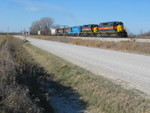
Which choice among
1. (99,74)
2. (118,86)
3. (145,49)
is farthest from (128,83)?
(145,49)

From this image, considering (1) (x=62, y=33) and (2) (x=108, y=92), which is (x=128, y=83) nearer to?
(2) (x=108, y=92)

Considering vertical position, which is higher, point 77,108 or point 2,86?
point 2,86

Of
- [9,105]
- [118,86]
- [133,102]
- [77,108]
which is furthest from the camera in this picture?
[118,86]

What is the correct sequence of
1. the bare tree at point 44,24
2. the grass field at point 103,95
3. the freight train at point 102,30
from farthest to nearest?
the bare tree at point 44,24 < the freight train at point 102,30 < the grass field at point 103,95

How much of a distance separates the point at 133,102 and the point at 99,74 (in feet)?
15.0

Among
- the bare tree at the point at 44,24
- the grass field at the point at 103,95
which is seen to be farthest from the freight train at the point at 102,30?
the bare tree at the point at 44,24

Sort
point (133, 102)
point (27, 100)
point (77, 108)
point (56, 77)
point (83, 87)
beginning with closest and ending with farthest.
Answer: point (27, 100)
point (133, 102)
point (77, 108)
point (83, 87)
point (56, 77)

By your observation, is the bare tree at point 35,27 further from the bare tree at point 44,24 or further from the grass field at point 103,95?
the grass field at point 103,95

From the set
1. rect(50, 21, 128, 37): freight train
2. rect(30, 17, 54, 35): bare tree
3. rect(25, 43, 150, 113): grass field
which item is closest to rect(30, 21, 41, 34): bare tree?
rect(30, 17, 54, 35): bare tree

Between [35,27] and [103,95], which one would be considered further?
[35,27]

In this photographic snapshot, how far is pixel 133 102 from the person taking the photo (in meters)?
7.84

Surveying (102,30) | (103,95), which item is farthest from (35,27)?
(103,95)

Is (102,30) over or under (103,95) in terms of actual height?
over

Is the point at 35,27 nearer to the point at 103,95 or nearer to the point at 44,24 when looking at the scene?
the point at 44,24
